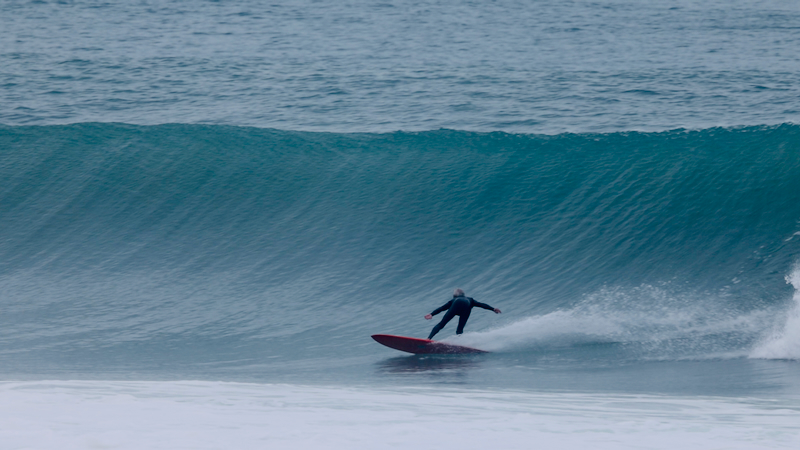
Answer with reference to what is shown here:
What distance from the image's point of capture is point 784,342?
25.4ft

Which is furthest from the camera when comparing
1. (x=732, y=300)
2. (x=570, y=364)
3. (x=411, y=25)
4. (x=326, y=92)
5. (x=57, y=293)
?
(x=411, y=25)

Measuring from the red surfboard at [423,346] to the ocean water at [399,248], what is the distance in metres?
0.15

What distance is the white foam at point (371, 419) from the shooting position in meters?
4.79

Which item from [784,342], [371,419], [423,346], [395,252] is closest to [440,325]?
[423,346]

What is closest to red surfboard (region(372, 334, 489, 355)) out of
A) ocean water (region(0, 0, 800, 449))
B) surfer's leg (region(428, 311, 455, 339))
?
ocean water (region(0, 0, 800, 449))

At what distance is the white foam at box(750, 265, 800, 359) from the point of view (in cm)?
765

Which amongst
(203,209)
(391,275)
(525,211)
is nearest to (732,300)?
(525,211)

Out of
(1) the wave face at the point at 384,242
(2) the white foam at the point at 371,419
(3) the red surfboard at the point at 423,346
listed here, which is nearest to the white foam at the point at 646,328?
(1) the wave face at the point at 384,242

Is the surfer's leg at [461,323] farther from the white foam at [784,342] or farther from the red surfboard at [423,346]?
the white foam at [784,342]

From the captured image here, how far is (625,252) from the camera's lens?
1075 cm

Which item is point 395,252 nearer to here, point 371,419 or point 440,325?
point 440,325

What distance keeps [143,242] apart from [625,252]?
8.33m

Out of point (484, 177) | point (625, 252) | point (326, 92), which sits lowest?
point (625, 252)

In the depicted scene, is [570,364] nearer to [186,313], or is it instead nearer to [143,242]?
Result: [186,313]
